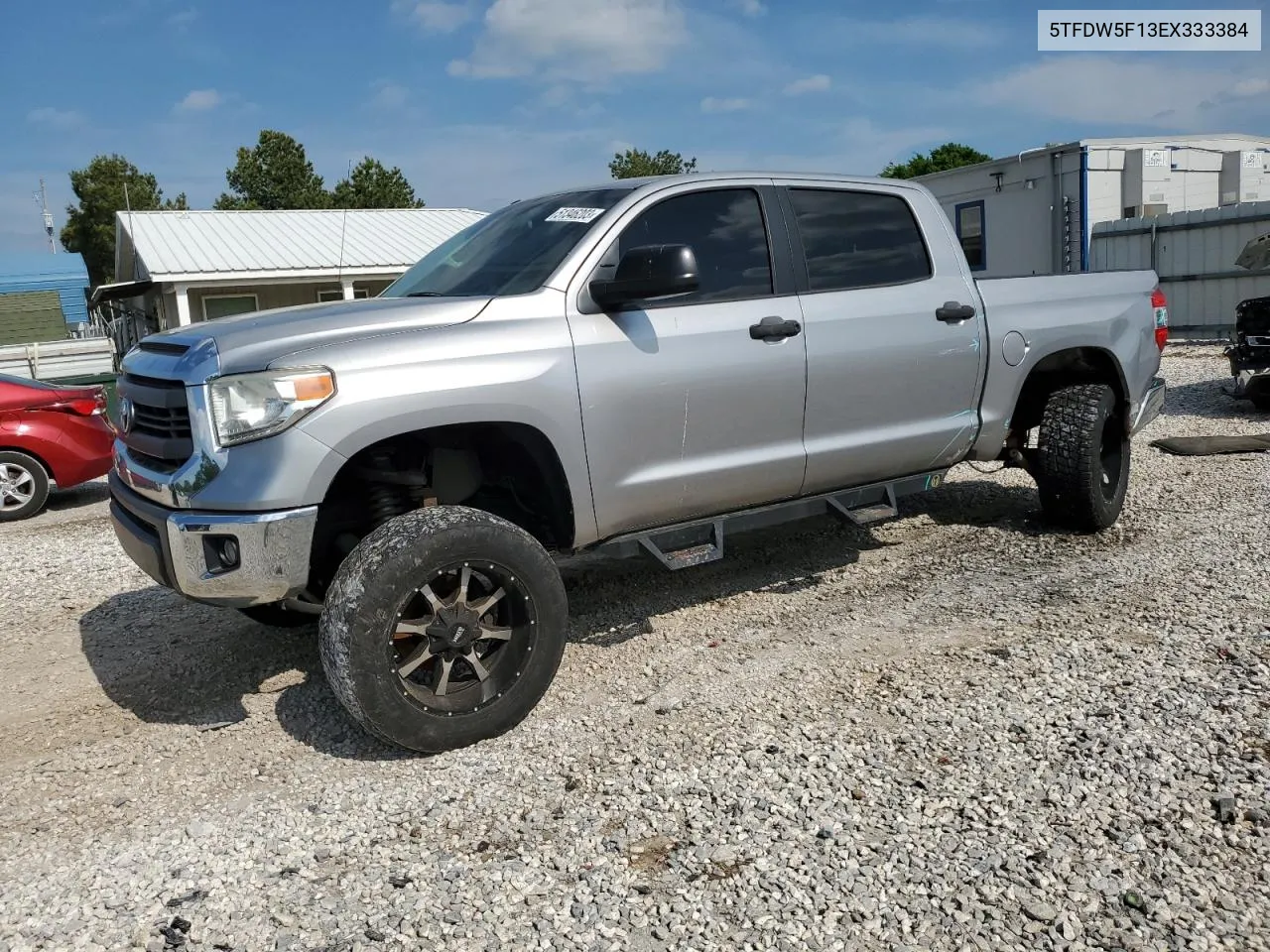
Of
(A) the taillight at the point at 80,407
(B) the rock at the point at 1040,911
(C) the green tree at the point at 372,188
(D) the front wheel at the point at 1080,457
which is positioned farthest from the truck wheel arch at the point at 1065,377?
(C) the green tree at the point at 372,188

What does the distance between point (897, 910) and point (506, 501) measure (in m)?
2.39

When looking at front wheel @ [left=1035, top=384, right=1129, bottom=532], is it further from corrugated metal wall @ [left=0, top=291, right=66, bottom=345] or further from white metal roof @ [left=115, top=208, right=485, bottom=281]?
corrugated metal wall @ [left=0, top=291, right=66, bottom=345]

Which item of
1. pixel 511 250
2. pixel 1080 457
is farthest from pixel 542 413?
pixel 1080 457

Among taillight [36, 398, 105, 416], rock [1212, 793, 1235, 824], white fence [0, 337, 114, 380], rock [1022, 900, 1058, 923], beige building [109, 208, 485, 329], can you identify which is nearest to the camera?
rock [1022, 900, 1058, 923]

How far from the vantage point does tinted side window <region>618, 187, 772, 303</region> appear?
14.2ft

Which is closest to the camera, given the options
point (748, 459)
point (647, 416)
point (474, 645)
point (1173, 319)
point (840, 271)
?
point (474, 645)

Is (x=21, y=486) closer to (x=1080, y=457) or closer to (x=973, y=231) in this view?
(x=1080, y=457)

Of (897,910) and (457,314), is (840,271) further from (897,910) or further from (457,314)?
(897,910)

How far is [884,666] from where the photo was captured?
424 centimetres

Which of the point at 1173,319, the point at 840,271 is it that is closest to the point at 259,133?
the point at 1173,319

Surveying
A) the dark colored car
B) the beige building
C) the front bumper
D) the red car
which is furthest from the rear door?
the beige building

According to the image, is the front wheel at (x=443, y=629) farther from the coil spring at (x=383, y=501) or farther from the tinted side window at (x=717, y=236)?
the tinted side window at (x=717, y=236)

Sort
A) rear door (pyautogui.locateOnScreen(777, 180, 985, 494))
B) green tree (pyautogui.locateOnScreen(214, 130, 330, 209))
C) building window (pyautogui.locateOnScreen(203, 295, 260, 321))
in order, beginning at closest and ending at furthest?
rear door (pyautogui.locateOnScreen(777, 180, 985, 494)) < building window (pyautogui.locateOnScreen(203, 295, 260, 321)) < green tree (pyautogui.locateOnScreen(214, 130, 330, 209))

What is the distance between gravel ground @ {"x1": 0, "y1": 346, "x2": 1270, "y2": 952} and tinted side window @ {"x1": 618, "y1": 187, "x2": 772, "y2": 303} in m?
1.59
